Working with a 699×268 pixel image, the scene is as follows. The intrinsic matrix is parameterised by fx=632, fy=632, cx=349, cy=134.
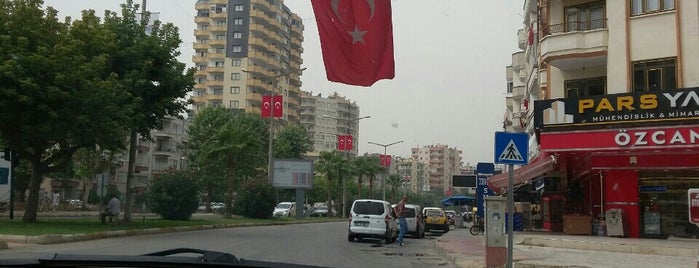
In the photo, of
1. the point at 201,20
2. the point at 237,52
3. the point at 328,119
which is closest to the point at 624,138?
the point at 237,52

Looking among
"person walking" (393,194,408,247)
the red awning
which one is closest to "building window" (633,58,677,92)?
the red awning

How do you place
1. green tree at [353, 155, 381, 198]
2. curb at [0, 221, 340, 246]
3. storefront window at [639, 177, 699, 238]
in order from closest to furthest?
1. curb at [0, 221, 340, 246]
2. storefront window at [639, 177, 699, 238]
3. green tree at [353, 155, 381, 198]

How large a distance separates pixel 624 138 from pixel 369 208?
934 centimetres

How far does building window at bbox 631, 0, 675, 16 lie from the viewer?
22922mm

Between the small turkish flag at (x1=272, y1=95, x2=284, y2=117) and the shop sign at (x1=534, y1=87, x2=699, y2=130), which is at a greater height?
the small turkish flag at (x1=272, y1=95, x2=284, y2=117)

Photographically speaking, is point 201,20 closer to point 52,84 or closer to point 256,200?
Result: point 256,200

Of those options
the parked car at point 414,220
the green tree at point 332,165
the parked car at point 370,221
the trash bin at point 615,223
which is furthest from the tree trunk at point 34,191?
the green tree at point 332,165

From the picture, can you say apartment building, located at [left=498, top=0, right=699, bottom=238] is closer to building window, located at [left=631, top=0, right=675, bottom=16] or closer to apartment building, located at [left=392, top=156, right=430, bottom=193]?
building window, located at [left=631, top=0, right=675, bottom=16]

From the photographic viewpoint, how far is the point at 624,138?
67.9ft

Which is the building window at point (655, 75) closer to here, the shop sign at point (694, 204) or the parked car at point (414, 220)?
the parked car at point (414, 220)

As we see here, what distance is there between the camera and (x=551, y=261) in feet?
50.2

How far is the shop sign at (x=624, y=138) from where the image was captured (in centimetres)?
1952

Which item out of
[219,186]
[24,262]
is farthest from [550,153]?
[219,186]

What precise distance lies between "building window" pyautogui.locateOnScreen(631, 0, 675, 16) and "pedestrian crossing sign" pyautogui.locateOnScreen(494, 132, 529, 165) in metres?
14.4
